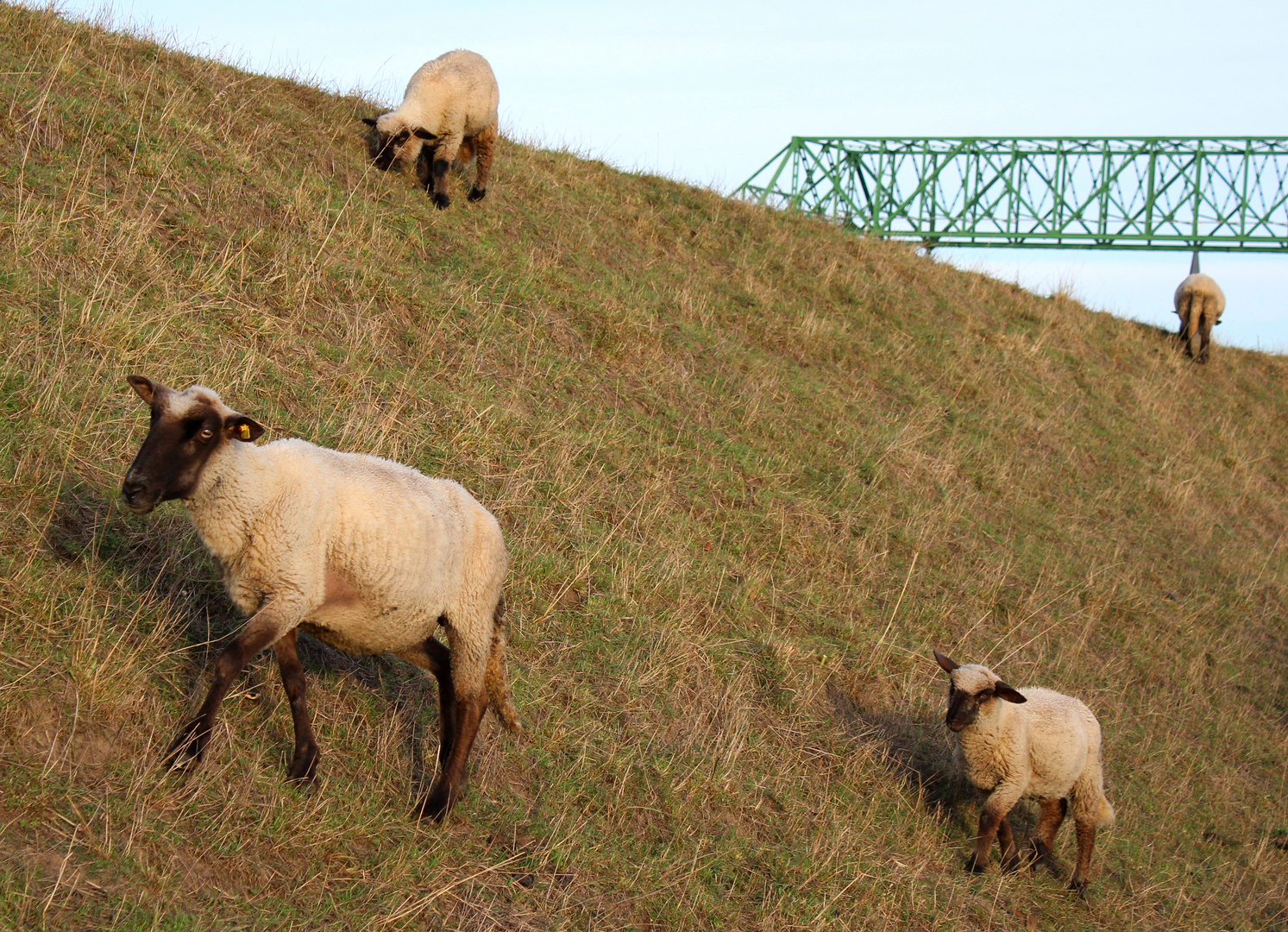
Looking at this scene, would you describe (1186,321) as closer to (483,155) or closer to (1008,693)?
(483,155)

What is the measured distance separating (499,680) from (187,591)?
173cm

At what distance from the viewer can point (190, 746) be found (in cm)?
485

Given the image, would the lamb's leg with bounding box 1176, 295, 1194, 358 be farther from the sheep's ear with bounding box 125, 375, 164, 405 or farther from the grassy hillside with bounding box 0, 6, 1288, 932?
the sheep's ear with bounding box 125, 375, 164, 405

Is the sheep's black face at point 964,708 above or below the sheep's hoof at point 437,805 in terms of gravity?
above

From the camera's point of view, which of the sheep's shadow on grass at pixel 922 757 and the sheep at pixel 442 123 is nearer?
the sheep's shadow on grass at pixel 922 757

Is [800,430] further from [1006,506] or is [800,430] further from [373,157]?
[373,157]

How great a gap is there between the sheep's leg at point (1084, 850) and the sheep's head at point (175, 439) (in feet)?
21.7

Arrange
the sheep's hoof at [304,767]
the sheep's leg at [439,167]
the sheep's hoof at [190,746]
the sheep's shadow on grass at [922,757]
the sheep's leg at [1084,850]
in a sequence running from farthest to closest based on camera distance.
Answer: the sheep's leg at [439,167] < the sheep's shadow on grass at [922,757] < the sheep's leg at [1084,850] < the sheep's hoof at [304,767] < the sheep's hoof at [190,746]

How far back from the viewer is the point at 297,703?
5.30 m

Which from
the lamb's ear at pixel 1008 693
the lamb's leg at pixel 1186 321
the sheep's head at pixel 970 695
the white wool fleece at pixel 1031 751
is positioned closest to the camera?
the lamb's ear at pixel 1008 693

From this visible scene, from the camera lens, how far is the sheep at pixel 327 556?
191 inches

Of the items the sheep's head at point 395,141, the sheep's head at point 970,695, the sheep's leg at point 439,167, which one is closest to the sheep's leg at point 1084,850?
the sheep's head at point 970,695

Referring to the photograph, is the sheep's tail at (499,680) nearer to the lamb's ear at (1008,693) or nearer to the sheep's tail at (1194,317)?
the lamb's ear at (1008,693)

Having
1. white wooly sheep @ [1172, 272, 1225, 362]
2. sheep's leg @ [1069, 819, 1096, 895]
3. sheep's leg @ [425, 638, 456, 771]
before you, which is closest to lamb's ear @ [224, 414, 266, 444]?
sheep's leg @ [425, 638, 456, 771]
